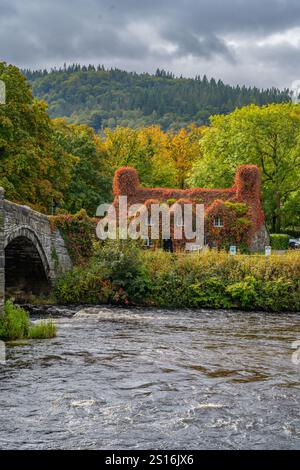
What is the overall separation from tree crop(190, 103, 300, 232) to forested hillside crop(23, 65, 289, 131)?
67507mm

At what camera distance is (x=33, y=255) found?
86.7 feet

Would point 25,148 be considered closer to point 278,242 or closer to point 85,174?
point 85,174

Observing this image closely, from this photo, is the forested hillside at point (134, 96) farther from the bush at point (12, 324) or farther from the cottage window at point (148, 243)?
the bush at point (12, 324)

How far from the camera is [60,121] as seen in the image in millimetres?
53156

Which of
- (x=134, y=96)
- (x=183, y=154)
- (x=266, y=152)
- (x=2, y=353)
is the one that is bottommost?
(x=2, y=353)

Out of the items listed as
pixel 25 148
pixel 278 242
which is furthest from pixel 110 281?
pixel 278 242

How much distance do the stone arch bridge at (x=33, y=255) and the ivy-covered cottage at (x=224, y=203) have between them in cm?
1332

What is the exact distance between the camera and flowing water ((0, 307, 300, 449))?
9.37m

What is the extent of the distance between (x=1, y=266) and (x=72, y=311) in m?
9.50

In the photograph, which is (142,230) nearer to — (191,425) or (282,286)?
(282,286)

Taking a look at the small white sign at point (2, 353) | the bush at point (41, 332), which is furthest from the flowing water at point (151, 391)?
the bush at point (41, 332)

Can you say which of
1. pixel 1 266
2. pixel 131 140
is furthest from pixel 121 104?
pixel 1 266

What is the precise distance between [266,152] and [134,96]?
347ft

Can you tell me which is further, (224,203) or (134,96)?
(134,96)
